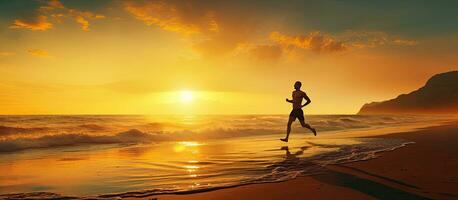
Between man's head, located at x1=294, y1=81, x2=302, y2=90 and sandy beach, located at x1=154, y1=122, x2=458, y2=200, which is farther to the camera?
man's head, located at x1=294, y1=81, x2=302, y2=90

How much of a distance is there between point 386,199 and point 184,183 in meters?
3.34

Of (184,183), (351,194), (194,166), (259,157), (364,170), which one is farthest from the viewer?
(259,157)

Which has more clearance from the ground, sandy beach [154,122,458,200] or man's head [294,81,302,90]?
man's head [294,81,302,90]

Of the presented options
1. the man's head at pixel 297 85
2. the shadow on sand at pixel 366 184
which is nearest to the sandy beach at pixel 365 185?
the shadow on sand at pixel 366 184

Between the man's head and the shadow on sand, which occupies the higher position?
the man's head

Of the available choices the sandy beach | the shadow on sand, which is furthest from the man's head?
the shadow on sand

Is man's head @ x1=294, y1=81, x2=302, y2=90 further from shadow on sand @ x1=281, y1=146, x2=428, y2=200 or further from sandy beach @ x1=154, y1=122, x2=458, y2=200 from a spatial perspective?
shadow on sand @ x1=281, y1=146, x2=428, y2=200

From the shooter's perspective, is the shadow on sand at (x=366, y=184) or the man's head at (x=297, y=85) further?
the man's head at (x=297, y=85)

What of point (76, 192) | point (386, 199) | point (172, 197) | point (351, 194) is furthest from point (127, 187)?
point (386, 199)

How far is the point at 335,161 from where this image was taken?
31.2ft

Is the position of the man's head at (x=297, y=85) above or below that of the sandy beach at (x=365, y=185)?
above

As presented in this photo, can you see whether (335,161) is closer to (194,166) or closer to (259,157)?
(259,157)

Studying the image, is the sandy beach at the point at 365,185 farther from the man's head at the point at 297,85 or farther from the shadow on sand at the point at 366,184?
the man's head at the point at 297,85

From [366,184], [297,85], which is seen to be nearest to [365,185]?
[366,184]
